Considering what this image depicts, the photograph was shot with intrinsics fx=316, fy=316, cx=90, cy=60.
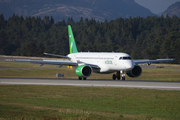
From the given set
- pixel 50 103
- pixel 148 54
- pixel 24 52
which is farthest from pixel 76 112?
pixel 24 52

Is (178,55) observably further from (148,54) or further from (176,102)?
(176,102)

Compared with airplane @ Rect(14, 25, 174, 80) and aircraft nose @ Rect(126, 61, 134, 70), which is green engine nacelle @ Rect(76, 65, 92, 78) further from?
aircraft nose @ Rect(126, 61, 134, 70)

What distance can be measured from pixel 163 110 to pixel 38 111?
7.70 meters

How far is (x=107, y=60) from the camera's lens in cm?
4741

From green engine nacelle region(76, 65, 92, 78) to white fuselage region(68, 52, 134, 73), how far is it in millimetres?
2610

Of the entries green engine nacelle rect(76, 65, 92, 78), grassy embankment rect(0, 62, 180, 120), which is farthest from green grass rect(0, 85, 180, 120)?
green engine nacelle rect(76, 65, 92, 78)

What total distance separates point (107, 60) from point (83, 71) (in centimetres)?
401

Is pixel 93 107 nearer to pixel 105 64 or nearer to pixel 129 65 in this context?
pixel 129 65

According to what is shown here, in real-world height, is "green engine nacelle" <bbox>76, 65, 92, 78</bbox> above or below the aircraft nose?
below

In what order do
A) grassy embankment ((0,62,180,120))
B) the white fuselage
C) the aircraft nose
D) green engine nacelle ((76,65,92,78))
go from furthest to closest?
green engine nacelle ((76,65,92,78)), the white fuselage, the aircraft nose, grassy embankment ((0,62,180,120))

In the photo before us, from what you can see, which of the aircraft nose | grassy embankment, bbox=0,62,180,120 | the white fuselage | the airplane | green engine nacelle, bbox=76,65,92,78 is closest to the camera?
grassy embankment, bbox=0,62,180,120

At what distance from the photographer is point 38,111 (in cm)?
1858

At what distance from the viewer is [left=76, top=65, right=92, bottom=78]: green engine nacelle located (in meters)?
45.9

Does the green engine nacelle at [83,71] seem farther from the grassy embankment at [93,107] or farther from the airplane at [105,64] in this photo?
the grassy embankment at [93,107]
